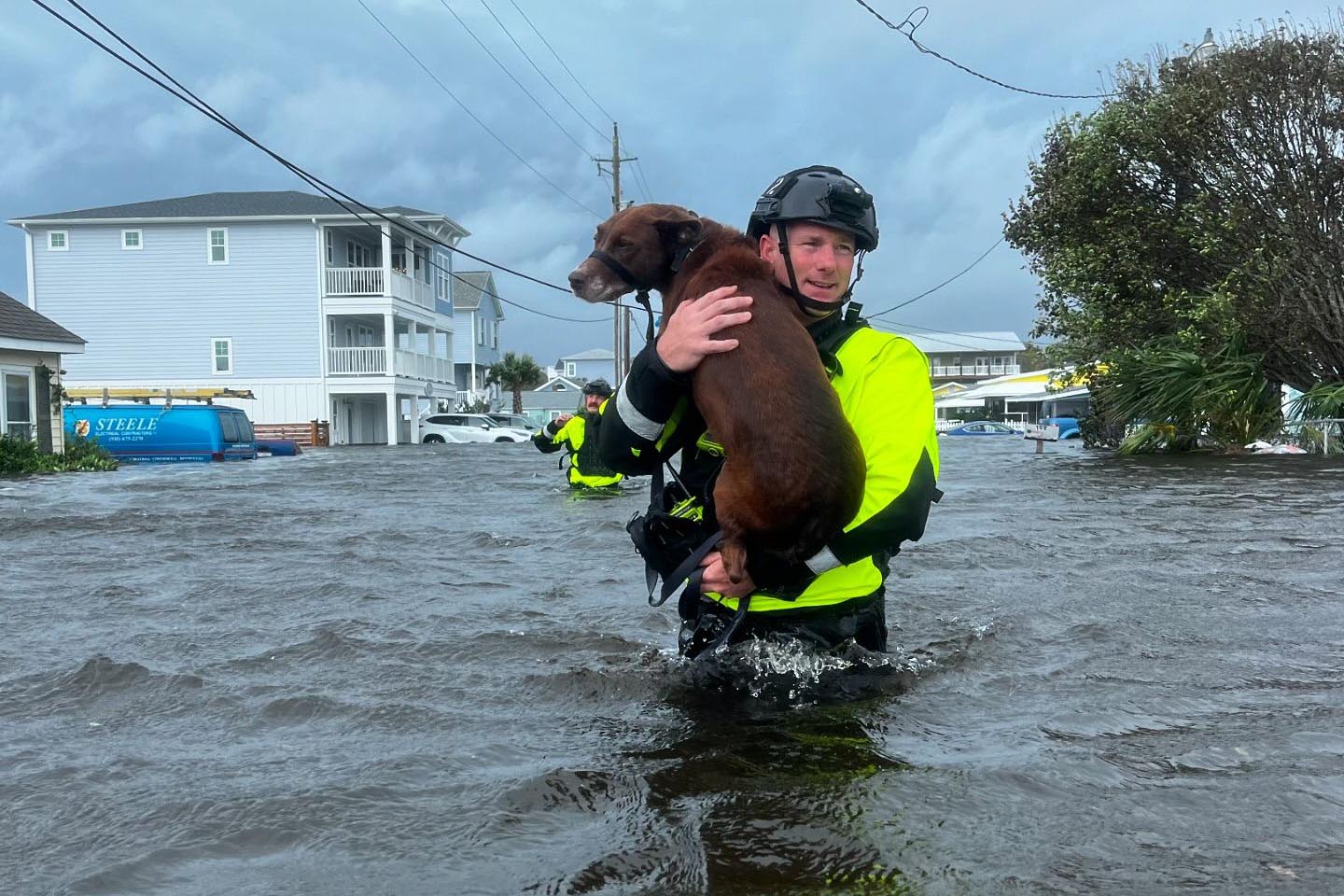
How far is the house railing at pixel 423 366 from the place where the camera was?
40625 mm

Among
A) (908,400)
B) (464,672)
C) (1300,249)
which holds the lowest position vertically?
(464,672)

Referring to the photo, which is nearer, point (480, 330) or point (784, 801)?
point (784, 801)

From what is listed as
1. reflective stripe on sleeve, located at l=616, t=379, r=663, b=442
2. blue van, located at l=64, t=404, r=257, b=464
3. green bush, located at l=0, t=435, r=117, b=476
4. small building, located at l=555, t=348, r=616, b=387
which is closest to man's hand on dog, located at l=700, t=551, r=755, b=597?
reflective stripe on sleeve, located at l=616, t=379, r=663, b=442

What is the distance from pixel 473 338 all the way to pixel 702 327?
6287 cm

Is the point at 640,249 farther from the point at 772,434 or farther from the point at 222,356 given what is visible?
the point at 222,356

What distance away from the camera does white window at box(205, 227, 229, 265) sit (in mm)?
39812

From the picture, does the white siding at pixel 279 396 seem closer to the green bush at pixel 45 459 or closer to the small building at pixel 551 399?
the green bush at pixel 45 459

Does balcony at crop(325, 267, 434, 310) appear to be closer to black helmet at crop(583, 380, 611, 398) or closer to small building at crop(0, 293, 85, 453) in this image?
small building at crop(0, 293, 85, 453)

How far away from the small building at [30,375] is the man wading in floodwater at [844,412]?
2247cm

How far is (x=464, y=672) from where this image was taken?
15.1ft

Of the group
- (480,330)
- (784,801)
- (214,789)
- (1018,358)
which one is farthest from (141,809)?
(1018,358)

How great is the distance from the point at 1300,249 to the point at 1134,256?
2844 mm

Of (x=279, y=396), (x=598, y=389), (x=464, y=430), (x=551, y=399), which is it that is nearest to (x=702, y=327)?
(x=598, y=389)

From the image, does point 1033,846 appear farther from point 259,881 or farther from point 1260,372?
point 1260,372
